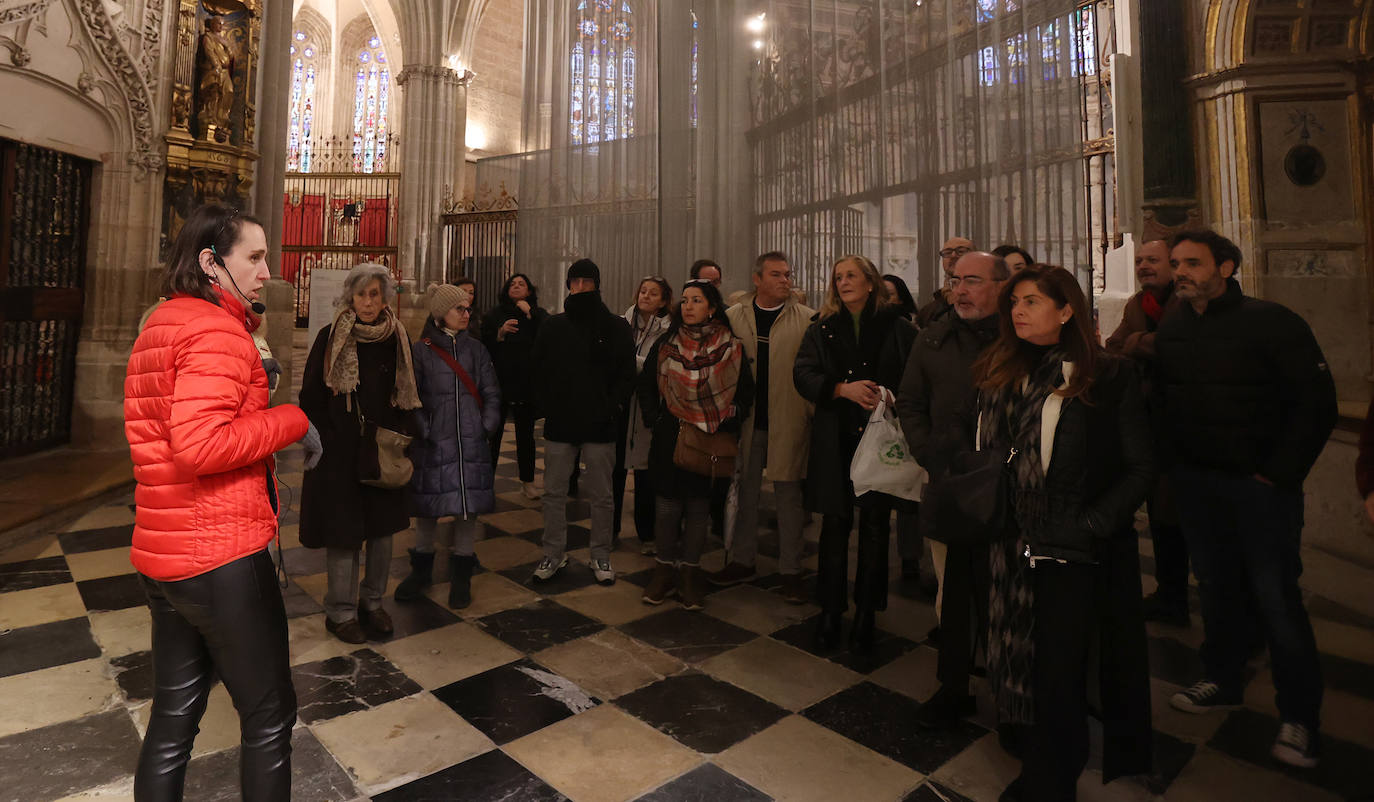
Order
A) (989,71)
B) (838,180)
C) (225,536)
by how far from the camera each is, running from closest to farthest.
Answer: (225,536)
(989,71)
(838,180)

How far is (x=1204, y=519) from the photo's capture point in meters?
2.37

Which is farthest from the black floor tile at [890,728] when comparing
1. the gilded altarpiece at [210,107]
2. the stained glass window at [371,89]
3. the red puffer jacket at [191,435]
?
the stained glass window at [371,89]

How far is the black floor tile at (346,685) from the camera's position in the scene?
233 centimetres

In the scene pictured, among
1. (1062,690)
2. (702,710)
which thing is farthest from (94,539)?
(1062,690)

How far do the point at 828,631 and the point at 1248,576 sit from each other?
139 centimetres

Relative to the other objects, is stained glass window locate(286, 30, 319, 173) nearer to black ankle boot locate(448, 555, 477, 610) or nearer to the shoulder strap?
the shoulder strap

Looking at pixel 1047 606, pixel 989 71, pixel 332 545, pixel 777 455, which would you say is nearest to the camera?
pixel 1047 606

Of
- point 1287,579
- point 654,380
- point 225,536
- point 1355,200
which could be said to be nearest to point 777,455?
point 654,380

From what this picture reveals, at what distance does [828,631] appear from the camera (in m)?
2.81

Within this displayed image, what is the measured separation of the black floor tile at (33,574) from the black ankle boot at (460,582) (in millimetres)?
1881

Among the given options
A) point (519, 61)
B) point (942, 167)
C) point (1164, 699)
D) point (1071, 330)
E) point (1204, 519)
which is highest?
point (519, 61)

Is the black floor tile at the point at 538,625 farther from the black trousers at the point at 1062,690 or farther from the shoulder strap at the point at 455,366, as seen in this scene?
the black trousers at the point at 1062,690

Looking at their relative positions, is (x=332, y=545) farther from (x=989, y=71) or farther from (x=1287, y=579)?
(x=989, y=71)

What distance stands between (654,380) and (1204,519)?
2.17 metres
